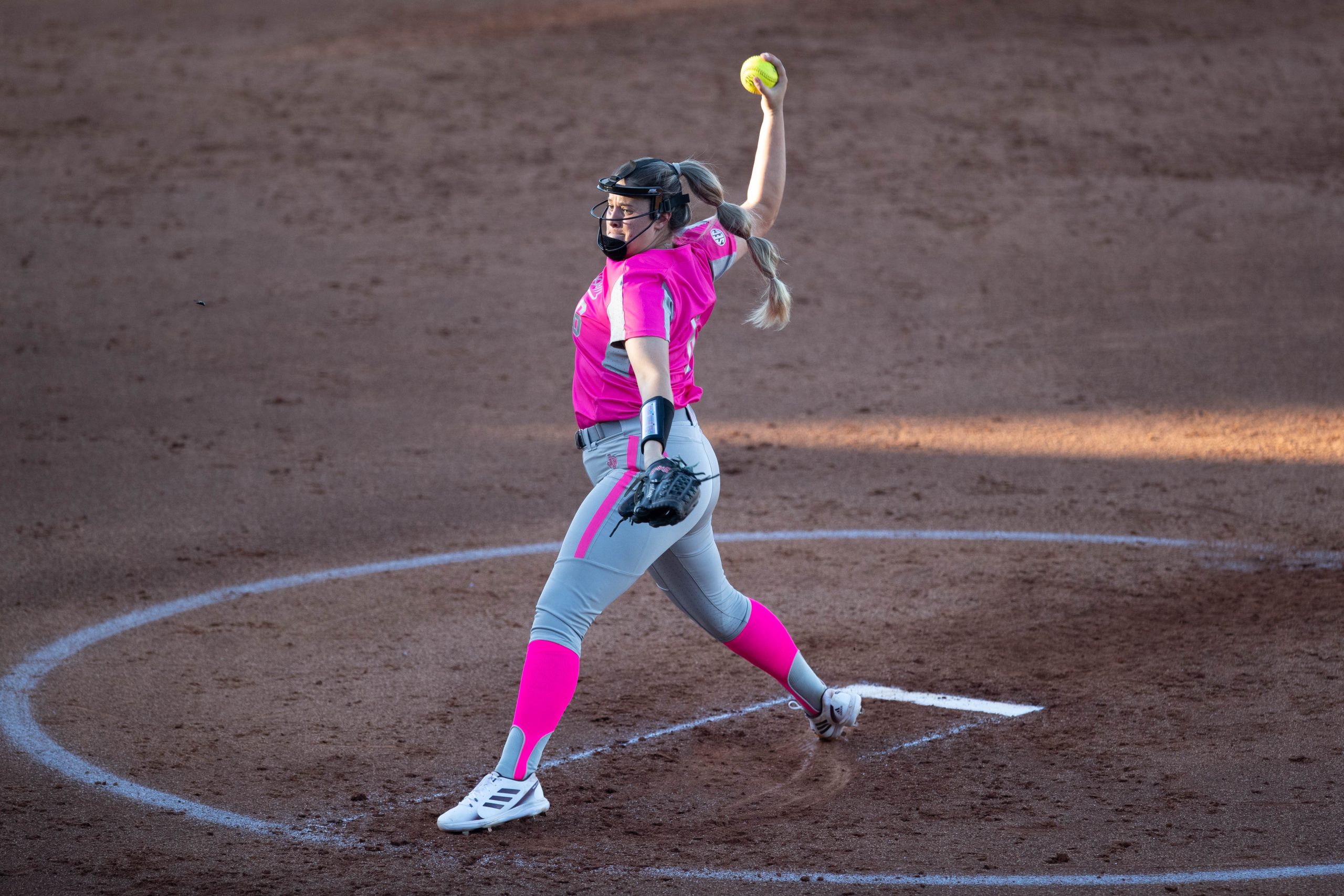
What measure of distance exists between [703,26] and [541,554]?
11.9 metres

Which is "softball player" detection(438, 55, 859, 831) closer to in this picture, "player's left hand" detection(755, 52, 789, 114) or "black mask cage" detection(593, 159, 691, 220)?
"black mask cage" detection(593, 159, 691, 220)

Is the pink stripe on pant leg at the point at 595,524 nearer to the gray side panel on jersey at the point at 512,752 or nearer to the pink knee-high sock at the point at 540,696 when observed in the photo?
the pink knee-high sock at the point at 540,696

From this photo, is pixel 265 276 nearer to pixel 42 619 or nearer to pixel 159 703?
pixel 42 619

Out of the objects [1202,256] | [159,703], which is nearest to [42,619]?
[159,703]

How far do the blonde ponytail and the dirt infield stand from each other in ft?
4.88

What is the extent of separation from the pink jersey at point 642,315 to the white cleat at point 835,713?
1153 millimetres

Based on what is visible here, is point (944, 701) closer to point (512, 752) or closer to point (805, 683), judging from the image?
point (805, 683)

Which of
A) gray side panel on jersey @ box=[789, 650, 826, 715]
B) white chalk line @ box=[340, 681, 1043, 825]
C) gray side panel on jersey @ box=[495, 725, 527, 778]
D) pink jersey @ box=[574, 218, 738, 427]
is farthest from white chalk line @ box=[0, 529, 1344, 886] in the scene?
pink jersey @ box=[574, 218, 738, 427]

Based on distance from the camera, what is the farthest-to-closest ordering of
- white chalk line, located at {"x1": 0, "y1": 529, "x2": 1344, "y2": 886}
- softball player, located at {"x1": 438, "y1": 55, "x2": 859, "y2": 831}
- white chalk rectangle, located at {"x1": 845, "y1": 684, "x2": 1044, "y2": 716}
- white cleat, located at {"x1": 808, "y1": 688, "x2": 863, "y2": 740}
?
white chalk rectangle, located at {"x1": 845, "y1": 684, "x2": 1044, "y2": 716} → white cleat, located at {"x1": 808, "y1": 688, "x2": 863, "y2": 740} → white chalk line, located at {"x1": 0, "y1": 529, "x2": 1344, "y2": 886} → softball player, located at {"x1": 438, "y1": 55, "x2": 859, "y2": 831}

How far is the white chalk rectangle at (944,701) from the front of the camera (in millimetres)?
4957

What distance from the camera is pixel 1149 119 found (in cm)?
1448

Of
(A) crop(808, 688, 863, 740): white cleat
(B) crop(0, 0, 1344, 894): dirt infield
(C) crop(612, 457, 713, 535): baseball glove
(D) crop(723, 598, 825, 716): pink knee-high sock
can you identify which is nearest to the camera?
(C) crop(612, 457, 713, 535): baseball glove

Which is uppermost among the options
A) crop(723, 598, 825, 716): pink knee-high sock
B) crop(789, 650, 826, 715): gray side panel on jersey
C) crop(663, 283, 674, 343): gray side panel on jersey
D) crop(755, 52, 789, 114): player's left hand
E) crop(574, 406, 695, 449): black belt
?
crop(755, 52, 789, 114): player's left hand

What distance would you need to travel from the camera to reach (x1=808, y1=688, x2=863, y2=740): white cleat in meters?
4.63
